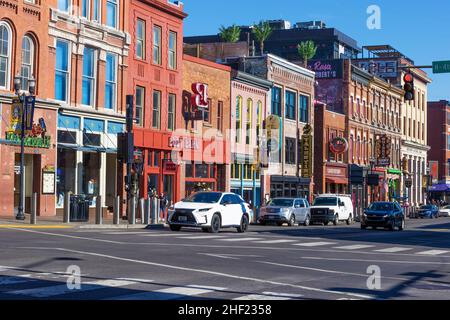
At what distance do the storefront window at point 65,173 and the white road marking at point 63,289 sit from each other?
25.5m

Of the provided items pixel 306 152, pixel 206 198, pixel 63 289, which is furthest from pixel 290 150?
pixel 63 289

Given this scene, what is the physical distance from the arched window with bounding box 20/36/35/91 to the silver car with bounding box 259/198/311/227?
14.7 metres

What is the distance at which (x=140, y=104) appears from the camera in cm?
4453

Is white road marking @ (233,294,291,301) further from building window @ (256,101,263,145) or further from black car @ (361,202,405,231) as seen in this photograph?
building window @ (256,101,263,145)

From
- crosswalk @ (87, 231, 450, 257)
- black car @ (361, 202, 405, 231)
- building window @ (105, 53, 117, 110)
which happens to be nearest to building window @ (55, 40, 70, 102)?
building window @ (105, 53, 117, 110)

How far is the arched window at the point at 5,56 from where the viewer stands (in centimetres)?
3534

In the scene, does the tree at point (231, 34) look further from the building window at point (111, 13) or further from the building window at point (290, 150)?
the building window at point (111, 13)

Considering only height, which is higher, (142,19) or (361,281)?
(142,19)

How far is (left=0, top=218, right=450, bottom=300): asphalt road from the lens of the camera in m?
12.8
